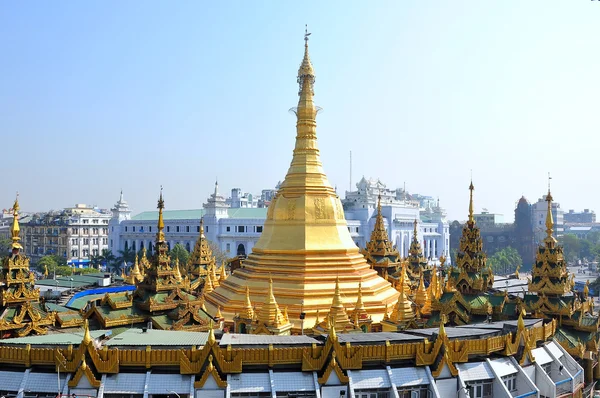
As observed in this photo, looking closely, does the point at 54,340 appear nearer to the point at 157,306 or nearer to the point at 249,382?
→ the point at 157,306

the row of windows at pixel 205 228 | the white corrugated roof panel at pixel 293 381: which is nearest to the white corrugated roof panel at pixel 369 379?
the white corrugated roof panel at pixel 293 381

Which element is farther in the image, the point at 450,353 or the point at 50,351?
the point at 450,353

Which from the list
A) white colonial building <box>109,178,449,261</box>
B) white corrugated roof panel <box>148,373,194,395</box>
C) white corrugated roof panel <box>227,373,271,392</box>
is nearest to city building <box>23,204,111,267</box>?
white colonial building <box>109,178,449,261</box>

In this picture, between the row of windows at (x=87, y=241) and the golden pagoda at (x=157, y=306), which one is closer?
the golden pagoda at (x=157, y=306)

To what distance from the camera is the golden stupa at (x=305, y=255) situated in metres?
27.0

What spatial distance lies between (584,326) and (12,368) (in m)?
23.5

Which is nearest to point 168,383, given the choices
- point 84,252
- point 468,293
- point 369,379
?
point 369,379

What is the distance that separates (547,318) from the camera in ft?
75.8

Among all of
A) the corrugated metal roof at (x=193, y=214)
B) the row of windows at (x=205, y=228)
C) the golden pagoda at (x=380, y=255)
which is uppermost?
the corrugated metal roof at (x=193, y=214)

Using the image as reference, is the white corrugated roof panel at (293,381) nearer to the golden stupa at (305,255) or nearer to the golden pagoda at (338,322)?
the golden pagoda at (338,322)

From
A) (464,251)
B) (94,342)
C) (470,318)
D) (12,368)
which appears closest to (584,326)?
(470,318)

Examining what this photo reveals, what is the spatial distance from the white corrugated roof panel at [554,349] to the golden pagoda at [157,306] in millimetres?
14285

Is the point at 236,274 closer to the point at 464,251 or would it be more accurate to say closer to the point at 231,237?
the point at 464,251

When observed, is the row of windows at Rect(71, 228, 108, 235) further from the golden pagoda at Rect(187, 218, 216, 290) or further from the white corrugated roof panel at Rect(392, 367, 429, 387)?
the white corrugated roof panel at Rect(392, 367, 429, 387)
